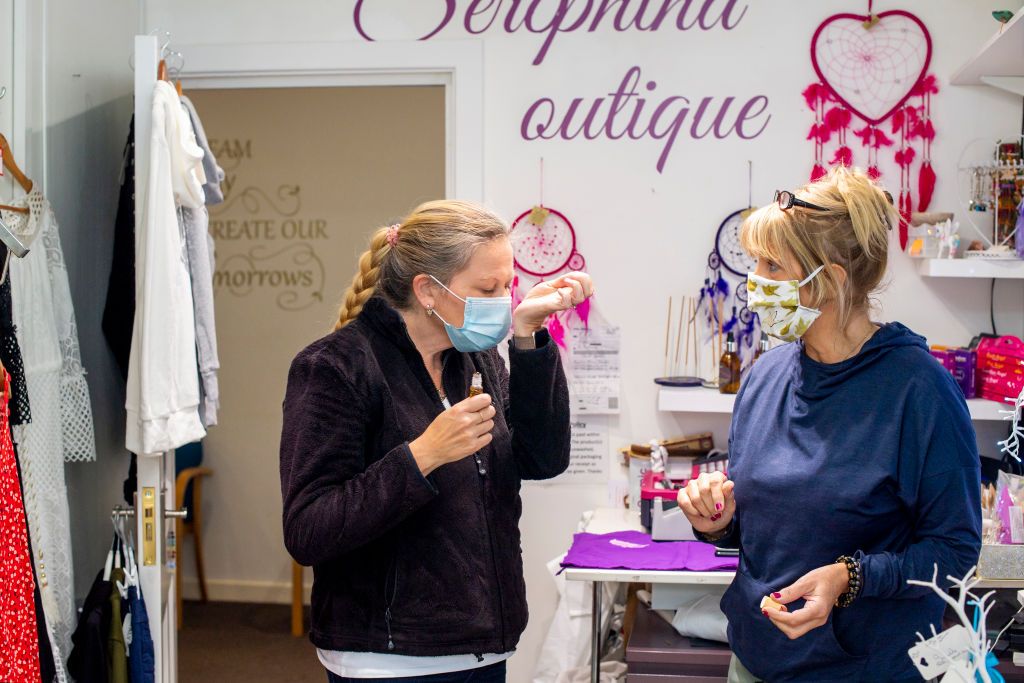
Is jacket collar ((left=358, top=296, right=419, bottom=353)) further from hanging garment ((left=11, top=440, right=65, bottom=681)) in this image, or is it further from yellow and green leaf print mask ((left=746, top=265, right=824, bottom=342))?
hanging garment ((left=11, top=440, right=65, bottom=681))

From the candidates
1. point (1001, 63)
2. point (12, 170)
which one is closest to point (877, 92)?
point (1001, 63)

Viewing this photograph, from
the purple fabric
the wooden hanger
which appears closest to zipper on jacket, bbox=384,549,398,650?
the purple fabric

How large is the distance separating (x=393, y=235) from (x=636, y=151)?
157cm

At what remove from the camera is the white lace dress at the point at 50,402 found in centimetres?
249

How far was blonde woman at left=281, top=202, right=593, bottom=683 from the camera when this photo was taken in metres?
1.67

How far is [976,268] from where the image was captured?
9.56 ft

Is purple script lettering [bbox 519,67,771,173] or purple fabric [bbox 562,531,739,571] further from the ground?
purple script lettering [bbox 519,67,771,173]

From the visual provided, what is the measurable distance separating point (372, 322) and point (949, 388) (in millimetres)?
942

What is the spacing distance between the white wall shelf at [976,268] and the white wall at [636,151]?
0.76ft

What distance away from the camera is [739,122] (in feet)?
10.6

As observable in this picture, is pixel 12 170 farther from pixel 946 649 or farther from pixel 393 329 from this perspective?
pixel 946 649

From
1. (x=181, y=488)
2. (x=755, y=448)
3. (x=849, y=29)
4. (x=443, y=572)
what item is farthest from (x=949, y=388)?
(x=181, y=488)

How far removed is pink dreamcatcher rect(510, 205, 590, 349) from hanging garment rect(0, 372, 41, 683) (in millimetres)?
1739

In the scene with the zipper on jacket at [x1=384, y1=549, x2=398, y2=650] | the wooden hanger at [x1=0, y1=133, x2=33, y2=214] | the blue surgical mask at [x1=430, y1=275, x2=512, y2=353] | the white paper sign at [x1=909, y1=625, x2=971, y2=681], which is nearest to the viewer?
the white paper sign at [x1=909, y1=625, x2=971, y2=681]
